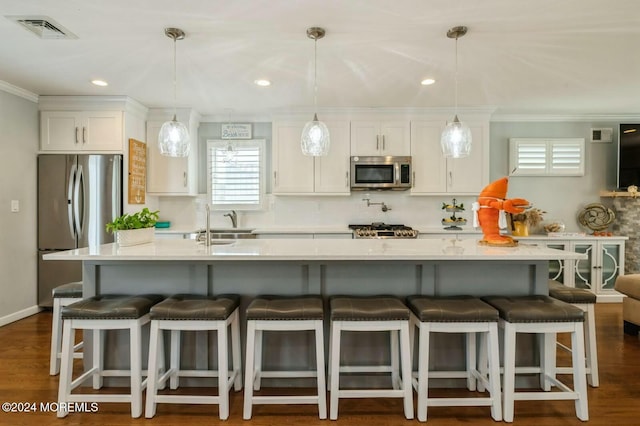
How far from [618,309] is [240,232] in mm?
4568

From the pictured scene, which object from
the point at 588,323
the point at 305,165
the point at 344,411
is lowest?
the point at 344,411

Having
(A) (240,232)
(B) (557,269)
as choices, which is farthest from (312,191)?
(B) (557,269)

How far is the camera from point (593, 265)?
14.2 feet

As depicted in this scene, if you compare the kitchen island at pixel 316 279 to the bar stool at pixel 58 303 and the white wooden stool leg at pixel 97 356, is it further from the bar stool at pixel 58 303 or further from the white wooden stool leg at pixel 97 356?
the bar stool at pixel 58 303

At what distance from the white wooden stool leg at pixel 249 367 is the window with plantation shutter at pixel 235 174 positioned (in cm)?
304

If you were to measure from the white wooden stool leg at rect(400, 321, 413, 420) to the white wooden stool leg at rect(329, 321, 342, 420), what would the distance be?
0.35 m

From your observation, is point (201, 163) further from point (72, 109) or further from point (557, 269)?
point (557, 269)

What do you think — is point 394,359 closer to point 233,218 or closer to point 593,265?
point 233,218

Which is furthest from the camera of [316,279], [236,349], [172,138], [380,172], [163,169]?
[163,169]

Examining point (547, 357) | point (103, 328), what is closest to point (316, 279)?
point (103, 328)

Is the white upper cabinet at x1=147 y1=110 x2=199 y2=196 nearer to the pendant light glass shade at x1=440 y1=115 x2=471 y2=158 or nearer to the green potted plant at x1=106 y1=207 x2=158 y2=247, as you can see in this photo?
the green potted plant at x1=106 y1=207 x2=158 y2=247

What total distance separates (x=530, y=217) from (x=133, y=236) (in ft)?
14.7

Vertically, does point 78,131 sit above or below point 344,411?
above

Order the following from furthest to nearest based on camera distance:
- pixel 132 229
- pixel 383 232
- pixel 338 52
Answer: pixel 383 232, pixel 338 52, pixel 132 229
